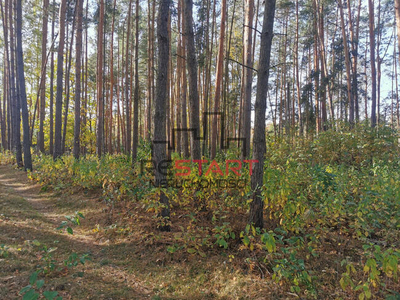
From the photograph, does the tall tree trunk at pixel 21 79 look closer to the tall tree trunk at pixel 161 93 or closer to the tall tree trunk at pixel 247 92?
the tall tree trunk at pixel 161 93

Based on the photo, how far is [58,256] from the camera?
3.62 m

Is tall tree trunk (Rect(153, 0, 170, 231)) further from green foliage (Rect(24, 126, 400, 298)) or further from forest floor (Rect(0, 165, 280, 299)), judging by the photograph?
forest floor (Rect(0, 165, 280, 299))

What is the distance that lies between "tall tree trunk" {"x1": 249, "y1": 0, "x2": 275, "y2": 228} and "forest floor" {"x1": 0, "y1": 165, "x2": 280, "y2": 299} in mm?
923

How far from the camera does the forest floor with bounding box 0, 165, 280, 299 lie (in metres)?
2.74

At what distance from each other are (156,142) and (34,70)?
768 inches

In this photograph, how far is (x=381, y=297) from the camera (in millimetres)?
2445

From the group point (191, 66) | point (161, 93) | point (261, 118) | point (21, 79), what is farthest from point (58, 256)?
point (21, 79)

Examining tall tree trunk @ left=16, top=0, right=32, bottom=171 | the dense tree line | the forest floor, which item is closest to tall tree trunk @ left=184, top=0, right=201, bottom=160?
the dense tree line

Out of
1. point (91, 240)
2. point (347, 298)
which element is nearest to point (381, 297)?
point (347, 298)

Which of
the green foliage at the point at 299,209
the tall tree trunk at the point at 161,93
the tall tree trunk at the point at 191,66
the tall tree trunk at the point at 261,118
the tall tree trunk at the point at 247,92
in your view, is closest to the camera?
the green foliage at the point at 299,209

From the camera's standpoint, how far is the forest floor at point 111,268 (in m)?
2.74

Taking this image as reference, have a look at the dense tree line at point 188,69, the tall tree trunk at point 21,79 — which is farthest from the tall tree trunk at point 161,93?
the tall tree trunk at point 21,79

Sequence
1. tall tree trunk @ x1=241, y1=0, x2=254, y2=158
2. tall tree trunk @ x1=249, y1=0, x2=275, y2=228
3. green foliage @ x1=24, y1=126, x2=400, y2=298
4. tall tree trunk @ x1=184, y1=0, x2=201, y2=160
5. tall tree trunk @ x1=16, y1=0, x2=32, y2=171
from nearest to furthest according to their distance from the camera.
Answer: green foliage @ x1=24, y1=126, x2=400, y2=298
tall tree trunk @ x1=249, y1=0, x2=275, y2=228
tall tree trunk @ x1=184, y1=0, x2=201, y2=160
tall tree trunk @ x1=241, y1=0, x2=254, y2=158
tall tree trunk @ x1=16, y1=0, x2=32, y2=171

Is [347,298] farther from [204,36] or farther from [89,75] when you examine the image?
[89,75]
